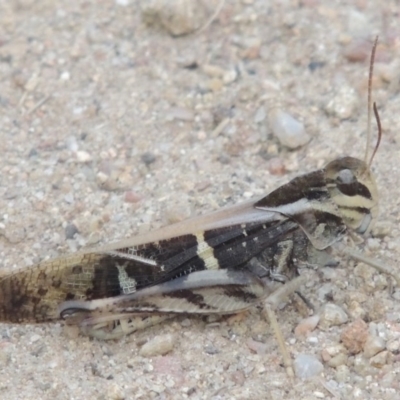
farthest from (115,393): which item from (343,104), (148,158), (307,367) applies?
(343,104)

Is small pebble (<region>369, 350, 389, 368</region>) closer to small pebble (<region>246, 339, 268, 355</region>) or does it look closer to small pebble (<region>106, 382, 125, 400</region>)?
small pebble (<region>246, 339, 268, 355</region>)

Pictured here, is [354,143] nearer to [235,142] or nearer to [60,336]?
[235,142]

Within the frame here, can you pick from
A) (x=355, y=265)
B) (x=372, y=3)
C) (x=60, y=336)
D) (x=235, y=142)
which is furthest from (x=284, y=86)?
(x=60, y=336)

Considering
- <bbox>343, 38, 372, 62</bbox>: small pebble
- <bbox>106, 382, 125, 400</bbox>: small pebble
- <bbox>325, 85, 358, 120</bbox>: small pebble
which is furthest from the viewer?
<bbox>343, 38, 372, 62</bbox>: small pebble

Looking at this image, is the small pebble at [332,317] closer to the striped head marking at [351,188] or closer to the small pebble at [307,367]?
the small pebble at [307,367]

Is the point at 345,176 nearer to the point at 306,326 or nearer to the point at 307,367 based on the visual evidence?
the point at 306,326

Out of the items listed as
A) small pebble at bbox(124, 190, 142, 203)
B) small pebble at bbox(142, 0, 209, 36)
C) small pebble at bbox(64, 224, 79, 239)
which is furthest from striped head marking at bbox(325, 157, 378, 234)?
small pebble at bbox(142, 0, 209, 36)
